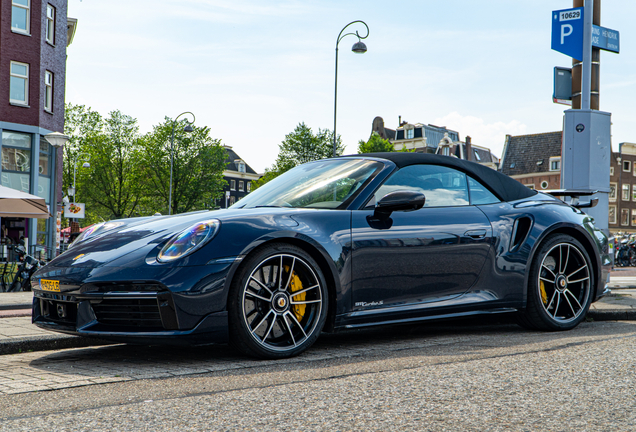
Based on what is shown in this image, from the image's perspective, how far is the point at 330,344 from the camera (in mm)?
4805

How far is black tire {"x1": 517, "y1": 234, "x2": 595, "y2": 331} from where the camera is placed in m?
5.30

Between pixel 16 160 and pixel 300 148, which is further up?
pixel 300 148

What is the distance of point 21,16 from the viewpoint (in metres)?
25.5

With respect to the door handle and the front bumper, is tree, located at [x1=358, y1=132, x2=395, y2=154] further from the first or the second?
the front bumper

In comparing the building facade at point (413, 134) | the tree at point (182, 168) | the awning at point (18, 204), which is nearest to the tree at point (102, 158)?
the tree at point (182, 168)

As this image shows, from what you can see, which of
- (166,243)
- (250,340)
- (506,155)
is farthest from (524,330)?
(506,155)

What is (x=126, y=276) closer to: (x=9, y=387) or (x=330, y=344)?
(x=9, y=387)

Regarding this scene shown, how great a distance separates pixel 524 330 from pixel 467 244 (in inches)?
44.7

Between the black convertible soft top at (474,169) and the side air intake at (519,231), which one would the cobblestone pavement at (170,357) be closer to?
the side air intake at (519,231)

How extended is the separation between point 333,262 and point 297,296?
31cm

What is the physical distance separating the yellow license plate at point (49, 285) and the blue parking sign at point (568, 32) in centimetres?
730

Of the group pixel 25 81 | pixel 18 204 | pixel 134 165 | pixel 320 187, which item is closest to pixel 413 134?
pixel 134 165

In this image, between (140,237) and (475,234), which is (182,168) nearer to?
(475,234)

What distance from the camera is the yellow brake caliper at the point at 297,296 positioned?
13.7 feet
